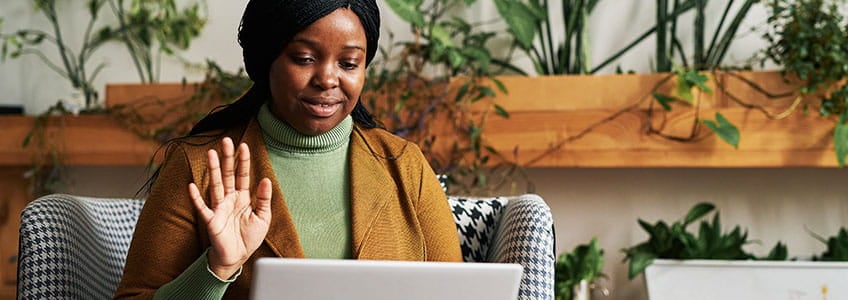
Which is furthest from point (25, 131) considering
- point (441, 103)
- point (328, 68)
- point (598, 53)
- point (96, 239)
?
point (328, 68)

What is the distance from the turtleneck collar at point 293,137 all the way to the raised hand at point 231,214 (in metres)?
0.19

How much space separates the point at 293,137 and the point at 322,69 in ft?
0.47

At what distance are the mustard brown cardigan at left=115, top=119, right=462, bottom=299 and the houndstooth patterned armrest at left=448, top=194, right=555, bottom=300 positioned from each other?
9cm

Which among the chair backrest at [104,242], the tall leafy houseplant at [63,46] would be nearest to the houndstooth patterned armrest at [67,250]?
the chair backrest at [104,242]

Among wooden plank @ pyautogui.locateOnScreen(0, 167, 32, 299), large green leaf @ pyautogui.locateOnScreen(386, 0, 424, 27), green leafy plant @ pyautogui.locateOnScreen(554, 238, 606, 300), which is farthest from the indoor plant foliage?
green leafy plant @ pyautogui.locateOnScreen(554, 238, 606, 300)

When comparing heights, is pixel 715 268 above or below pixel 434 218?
below

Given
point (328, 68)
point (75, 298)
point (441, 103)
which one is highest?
point (328, 68)

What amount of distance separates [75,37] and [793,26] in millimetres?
2163

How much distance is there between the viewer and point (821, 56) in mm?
2371

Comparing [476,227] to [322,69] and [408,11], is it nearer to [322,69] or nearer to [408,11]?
[322,69]

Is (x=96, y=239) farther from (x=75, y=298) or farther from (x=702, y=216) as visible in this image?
(x=702, y=216)

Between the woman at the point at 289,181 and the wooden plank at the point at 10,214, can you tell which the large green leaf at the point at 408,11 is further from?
the wooden plank at the point at 10,214

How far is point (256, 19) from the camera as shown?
127 cm

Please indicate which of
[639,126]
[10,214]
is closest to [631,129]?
[639,126]
